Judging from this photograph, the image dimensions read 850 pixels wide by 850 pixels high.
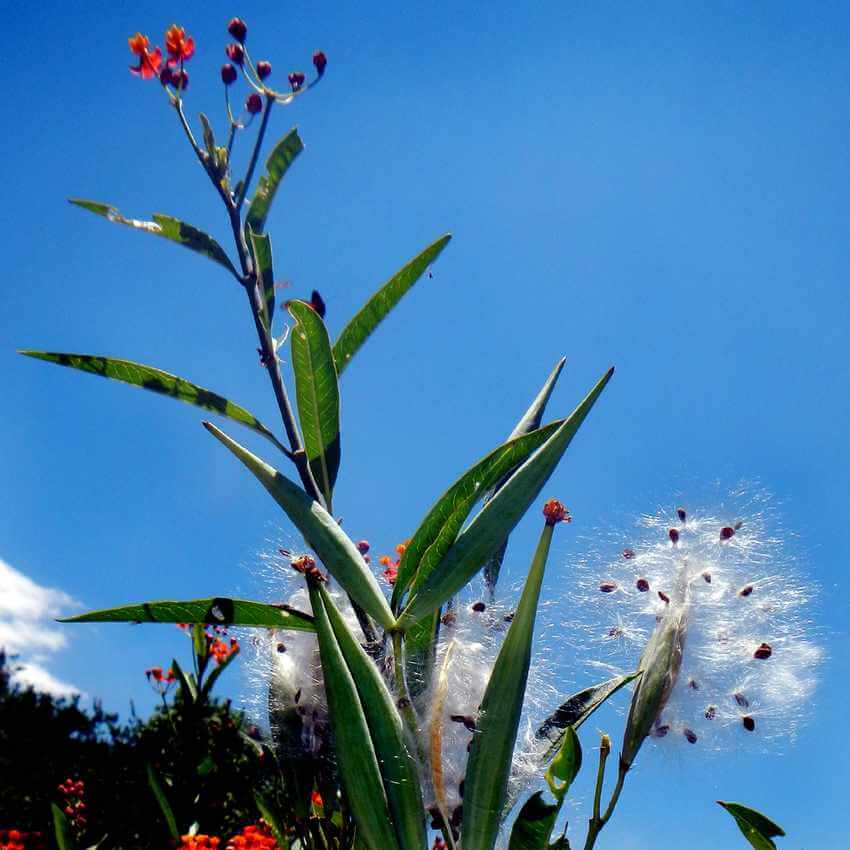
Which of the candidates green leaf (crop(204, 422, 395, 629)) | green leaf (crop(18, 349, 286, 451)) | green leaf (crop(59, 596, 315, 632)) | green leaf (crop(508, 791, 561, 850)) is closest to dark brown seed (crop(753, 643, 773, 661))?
green leaf (crop(508, 791, 561, 850))

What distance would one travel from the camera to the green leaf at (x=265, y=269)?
191 centimetres

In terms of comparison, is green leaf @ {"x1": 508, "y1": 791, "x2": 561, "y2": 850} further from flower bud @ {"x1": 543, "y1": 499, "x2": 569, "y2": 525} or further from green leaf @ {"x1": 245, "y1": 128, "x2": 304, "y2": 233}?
green leaf @ {"x1": 245, "y1": 128, "x2": 304, "y2": 233}

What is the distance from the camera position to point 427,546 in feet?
4.93

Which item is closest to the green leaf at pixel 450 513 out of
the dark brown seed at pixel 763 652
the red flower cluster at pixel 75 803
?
the dark brown seed at pixel 763 652

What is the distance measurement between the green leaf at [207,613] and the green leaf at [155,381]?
0.38 metres

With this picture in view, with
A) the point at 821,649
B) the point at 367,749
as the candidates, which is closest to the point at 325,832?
the point at 367,749

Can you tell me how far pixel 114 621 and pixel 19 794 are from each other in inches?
230

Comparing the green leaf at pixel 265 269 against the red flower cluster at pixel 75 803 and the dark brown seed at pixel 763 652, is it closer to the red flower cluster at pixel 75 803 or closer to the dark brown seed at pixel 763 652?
the dark brown seed at pixel 763 652

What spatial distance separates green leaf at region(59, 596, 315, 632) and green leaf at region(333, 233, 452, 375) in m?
0.60

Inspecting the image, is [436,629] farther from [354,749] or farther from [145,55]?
[145,55]

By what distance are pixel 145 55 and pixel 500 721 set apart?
1838 millimetres

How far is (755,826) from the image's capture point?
1615 millimetres

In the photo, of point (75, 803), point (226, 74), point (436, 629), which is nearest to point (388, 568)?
point (436, 629)

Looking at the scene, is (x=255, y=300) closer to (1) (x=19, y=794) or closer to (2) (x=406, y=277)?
(2) (x=406, y=277)
